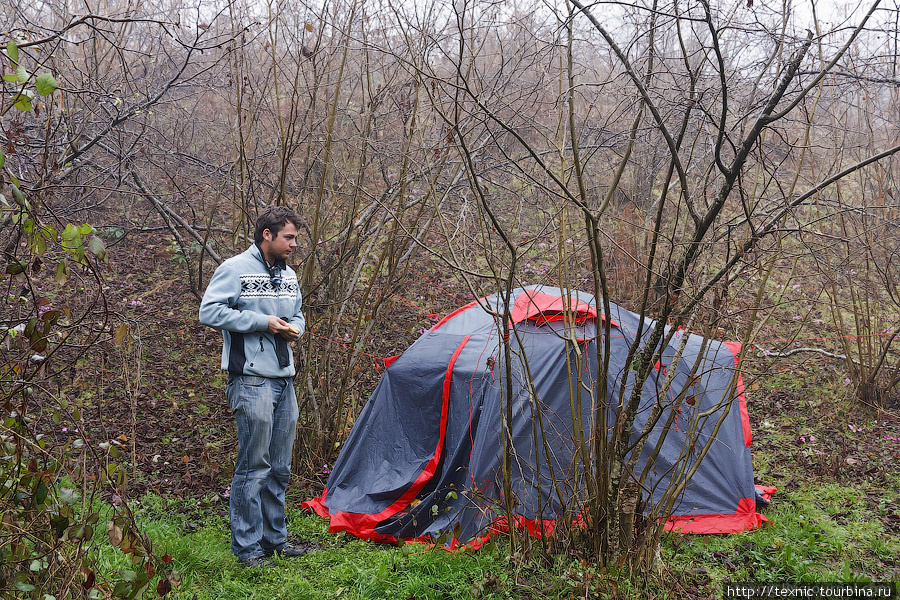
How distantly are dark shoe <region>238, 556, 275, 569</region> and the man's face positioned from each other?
1.59 m

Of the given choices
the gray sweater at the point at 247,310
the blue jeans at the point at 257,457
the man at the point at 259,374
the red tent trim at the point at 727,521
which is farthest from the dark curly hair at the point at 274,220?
the red tent trim at the point at 727,521

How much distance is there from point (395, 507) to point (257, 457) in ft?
3.30

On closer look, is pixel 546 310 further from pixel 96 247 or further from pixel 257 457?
pixel 96 247

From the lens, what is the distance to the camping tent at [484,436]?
3.74 m

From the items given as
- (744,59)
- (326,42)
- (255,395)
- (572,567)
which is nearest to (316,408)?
(255,395)

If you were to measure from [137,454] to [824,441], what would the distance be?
5.47 meters

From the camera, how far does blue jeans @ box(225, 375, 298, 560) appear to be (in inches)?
136

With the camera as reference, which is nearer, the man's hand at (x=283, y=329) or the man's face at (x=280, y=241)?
the man's hand at (x=283, y=329)

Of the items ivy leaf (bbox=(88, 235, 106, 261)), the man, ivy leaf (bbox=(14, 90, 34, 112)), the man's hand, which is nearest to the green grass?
the man

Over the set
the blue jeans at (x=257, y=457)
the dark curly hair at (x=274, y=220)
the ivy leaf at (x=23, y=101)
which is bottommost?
the blue jeans at (x=257, y=457)

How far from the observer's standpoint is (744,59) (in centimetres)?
379

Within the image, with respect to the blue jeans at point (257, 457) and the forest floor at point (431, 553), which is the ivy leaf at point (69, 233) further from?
the blue jeans at point (257, 457)

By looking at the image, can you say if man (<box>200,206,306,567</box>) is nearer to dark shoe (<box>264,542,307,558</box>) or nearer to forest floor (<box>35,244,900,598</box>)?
dark shoe (<box>264,542,307,558</box>)

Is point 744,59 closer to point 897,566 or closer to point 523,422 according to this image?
point 523,422
